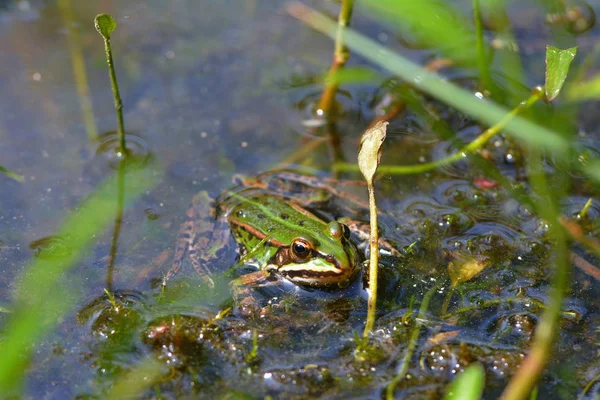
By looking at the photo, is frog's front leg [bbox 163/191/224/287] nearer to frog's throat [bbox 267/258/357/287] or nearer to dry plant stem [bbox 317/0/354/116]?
frog's throat [bbox 267/258/357/287]

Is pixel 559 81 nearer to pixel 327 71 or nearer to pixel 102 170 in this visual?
pixel 327 71

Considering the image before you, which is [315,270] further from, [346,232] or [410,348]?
[410,348]

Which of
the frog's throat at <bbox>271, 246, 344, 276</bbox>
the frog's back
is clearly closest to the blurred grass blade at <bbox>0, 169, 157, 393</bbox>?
the frog's back

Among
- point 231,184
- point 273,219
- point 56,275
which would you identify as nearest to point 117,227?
point 56,275

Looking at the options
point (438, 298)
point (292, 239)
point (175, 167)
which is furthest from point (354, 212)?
point (175, 167)

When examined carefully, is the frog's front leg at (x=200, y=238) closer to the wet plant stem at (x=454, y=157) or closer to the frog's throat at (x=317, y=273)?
the frog's throat at (x=317, y=273)

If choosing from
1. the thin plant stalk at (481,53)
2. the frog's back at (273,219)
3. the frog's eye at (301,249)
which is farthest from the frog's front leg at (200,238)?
the thin plant stalk at (481,53)
